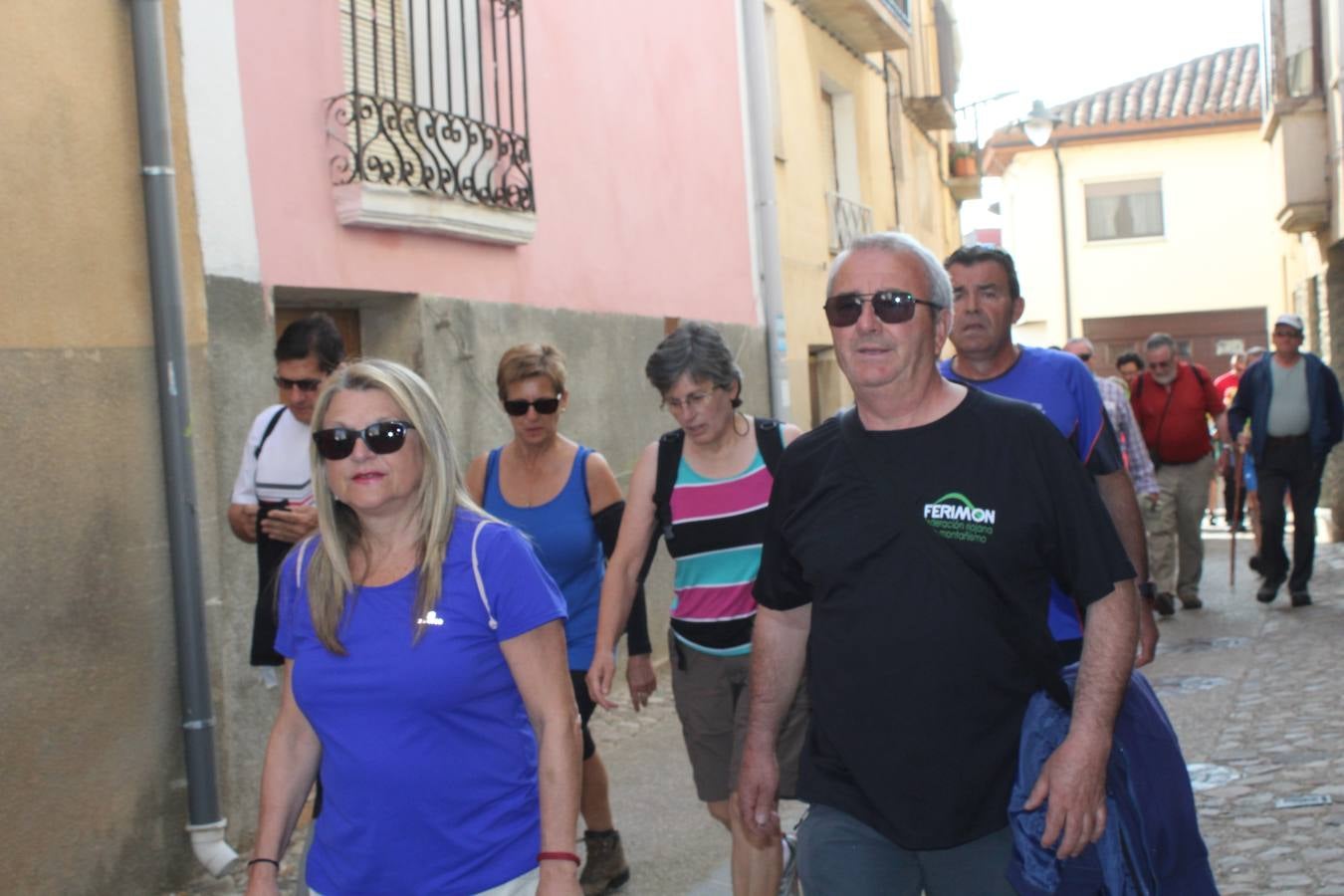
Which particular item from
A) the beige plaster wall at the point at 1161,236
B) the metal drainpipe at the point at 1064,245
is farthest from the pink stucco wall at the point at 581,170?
the metal drainpipe at the point at 1064,245

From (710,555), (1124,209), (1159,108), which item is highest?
(1159,108)

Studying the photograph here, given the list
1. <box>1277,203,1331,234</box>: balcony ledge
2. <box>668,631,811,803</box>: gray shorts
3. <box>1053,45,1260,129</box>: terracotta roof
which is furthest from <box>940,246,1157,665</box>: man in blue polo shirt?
<box>1053,45,1260,129</box>: terracotta roof

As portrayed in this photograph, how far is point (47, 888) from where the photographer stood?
5418 mm

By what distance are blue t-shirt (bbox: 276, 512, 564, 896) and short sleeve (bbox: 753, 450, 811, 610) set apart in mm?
493

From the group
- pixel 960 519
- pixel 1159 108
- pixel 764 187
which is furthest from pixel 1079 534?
pixel 1159 108

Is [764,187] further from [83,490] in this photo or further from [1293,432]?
[83,490]

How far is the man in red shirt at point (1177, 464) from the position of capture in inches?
460

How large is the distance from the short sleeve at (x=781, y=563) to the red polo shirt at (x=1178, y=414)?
29.4ft

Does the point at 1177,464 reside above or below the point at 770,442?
below

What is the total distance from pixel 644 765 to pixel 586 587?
2342mm

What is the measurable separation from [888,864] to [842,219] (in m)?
13.3

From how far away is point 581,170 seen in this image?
9.98m

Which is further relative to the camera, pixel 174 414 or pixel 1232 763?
pixel 1232 763

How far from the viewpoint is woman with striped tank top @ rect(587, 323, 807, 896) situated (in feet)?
15.7
